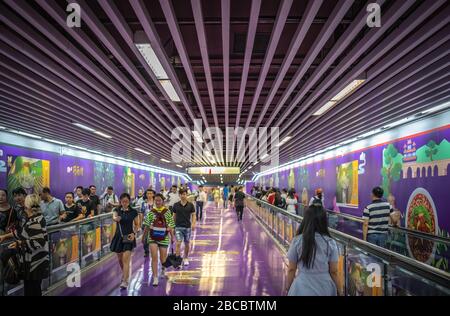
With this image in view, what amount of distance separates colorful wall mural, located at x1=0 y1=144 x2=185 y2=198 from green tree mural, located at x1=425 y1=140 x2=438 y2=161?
10.8 metres

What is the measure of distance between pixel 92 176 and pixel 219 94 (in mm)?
11548

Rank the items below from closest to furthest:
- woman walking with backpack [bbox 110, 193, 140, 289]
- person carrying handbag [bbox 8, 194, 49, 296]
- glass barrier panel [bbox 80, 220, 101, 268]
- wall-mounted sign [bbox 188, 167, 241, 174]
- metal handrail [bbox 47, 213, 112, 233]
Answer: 1. person carrying handbag [bbox 8, 194, 49, 296]
2. metal handrail [bbox 47, 213, 112, 233]
3. woman walking with backpack [bbox 110, 193, 140, 289]
4. glass barrier panel [bbox 80, 220, 101, 268]
5. wall-mounted sign [bbox 188, 167, 241, 174]

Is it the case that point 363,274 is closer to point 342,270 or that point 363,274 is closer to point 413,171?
point 342,270

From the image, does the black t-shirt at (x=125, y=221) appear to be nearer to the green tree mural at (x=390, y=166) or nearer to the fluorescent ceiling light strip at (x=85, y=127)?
the fluorescent ceiling light strip at (x=85, y=127)

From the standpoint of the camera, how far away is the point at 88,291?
588 centimetres

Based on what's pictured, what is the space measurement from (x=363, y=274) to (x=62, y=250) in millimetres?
4622

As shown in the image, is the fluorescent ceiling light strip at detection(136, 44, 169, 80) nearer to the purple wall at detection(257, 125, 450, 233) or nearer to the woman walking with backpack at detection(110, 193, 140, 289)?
the woman walking with backpack at detection(110, 193, 140, 289)

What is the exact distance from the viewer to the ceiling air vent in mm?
5818

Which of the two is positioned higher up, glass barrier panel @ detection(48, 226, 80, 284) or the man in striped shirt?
the man in striped shirt

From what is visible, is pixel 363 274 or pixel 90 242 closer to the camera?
pixel 363 274

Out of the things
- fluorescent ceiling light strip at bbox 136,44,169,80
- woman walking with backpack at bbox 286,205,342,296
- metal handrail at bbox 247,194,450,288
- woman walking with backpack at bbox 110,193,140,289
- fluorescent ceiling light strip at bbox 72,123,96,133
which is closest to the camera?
metal handrail at bbox 247,194,450,288

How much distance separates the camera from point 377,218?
621 centimetres

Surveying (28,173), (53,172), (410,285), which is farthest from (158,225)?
(53,172)

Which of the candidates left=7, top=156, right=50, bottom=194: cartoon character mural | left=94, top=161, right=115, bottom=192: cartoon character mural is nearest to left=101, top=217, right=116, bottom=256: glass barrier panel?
left=7, top=156, right=50, bottom=194: cartoon character mural
